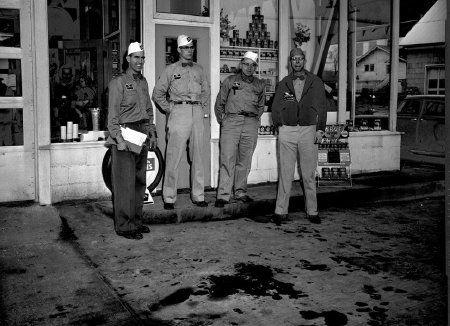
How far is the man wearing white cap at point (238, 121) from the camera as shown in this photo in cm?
746

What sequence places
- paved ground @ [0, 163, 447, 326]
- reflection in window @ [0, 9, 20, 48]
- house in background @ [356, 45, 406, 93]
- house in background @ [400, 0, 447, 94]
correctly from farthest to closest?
house in background @ [400, 0, 447, 94], house in background @ [356, 45, 406, 93], reflection in window @ [0, 9, 20, 48], paved ground @ [0, 163, 447, 326]

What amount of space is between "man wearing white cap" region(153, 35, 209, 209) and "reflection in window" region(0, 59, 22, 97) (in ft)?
5.91

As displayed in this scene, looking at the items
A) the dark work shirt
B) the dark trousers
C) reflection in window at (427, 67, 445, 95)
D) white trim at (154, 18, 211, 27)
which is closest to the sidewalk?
the dark trousers

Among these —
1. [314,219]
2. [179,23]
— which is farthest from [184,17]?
[314,219]

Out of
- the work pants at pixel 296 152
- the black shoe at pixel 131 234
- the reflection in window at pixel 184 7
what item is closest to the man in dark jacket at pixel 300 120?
the work pants at pixel 296 152

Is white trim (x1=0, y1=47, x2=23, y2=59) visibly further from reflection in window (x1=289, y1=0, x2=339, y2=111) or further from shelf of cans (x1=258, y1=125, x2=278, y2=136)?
reflection in window (x1=289, y1=0, x2=339, y2=111)

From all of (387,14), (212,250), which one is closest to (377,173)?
(387,14)

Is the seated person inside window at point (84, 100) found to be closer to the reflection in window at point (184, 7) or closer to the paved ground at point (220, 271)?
the paved ground at point (220, 271)

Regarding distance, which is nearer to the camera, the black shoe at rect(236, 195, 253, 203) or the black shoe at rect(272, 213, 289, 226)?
the black shoe at rect(272, 213, 289, 226)

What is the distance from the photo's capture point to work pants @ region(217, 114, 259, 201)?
24.6 feet

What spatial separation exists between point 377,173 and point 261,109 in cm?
332

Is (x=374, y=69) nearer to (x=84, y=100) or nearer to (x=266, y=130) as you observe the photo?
(x=266, y=130)

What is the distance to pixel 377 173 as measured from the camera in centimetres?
992

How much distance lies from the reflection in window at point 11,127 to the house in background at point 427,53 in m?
19.8
